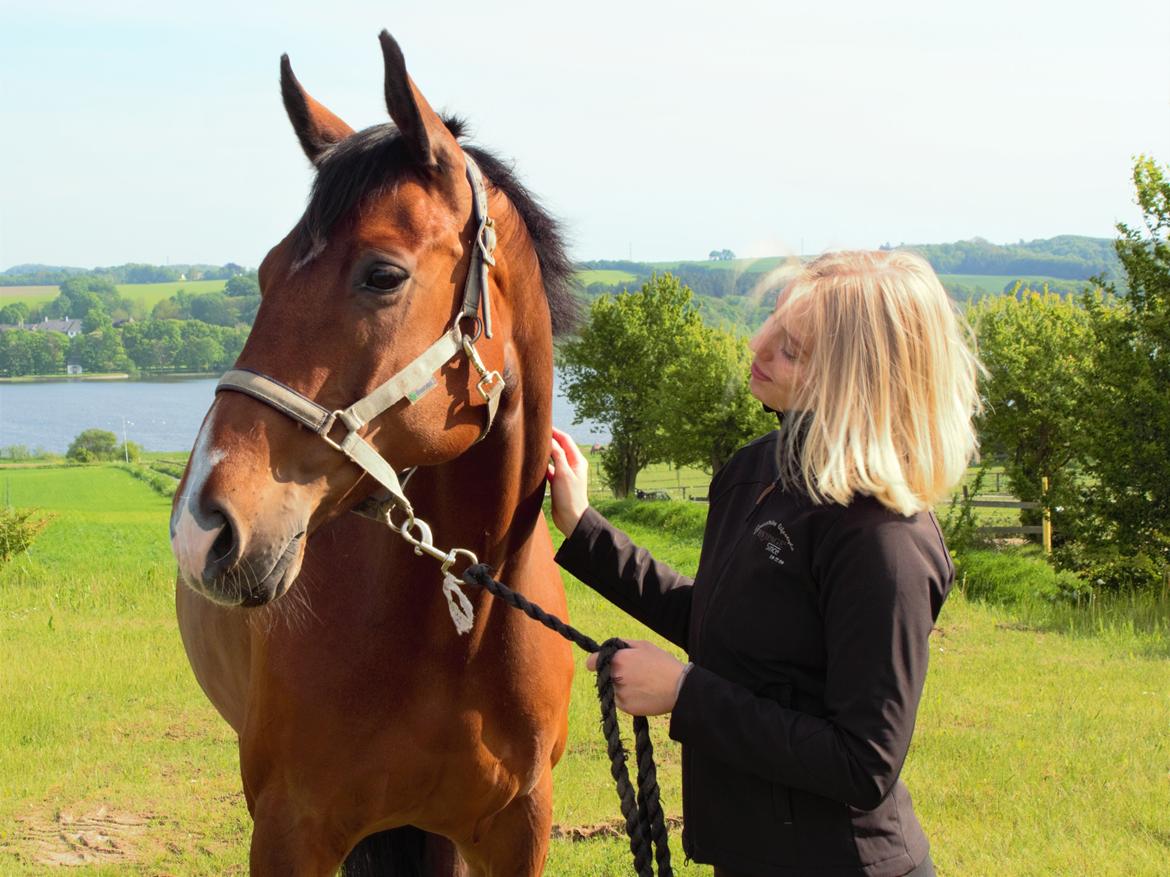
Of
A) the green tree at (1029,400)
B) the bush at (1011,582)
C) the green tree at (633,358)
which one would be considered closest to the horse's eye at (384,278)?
the bush at (1011,582)

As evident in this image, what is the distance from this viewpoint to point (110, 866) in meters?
4.57

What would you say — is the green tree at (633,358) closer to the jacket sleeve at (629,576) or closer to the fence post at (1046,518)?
the fence post at (1046,518)

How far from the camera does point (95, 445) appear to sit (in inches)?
2702

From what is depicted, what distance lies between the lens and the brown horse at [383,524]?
6.07 feet

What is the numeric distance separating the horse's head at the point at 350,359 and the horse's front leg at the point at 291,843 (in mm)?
996

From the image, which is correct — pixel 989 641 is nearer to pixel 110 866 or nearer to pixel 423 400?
pixel 110 866

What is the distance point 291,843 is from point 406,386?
1.32 metres

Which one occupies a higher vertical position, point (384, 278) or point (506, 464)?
point (384, 278)

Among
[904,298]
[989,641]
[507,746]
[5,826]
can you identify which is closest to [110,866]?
[5,826]

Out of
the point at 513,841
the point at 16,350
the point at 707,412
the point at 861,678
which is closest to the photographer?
the point at 861,678

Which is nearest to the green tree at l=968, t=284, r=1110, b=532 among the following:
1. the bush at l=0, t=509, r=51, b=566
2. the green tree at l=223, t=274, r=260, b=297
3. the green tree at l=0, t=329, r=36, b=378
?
the green tree at l=223, t=274, r=260, b=297

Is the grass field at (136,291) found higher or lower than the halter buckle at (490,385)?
lower

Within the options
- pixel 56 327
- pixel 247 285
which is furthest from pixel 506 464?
pixel 56 327

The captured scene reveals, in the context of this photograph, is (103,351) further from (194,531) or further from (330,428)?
(194,531)
